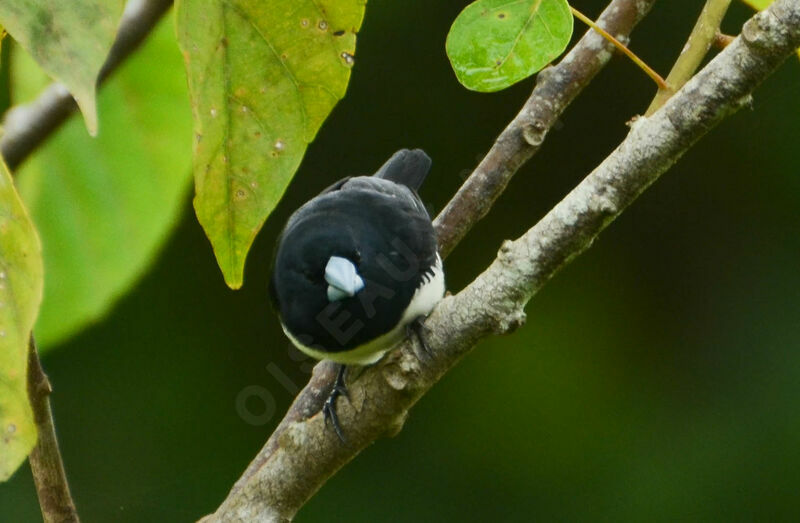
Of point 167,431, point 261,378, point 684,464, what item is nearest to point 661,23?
point 684,464

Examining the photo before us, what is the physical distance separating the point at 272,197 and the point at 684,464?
9.37ft

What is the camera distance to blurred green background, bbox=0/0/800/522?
3158 mm

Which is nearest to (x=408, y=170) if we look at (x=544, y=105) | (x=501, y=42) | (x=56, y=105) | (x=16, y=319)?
(x=544, y=105)

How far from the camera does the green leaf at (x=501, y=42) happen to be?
2.48 ft

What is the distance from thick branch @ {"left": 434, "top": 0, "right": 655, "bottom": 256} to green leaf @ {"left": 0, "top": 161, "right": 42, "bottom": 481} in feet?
2.90

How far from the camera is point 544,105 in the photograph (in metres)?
1.33

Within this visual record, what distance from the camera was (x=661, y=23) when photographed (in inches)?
122

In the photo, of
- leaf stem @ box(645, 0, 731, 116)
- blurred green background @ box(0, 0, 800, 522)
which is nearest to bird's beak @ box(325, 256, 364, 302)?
leaf stem @ box(645, 0, 731, 116)

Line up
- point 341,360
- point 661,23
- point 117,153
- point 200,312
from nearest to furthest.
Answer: point 117,153 → point 341,360 → point 661,23 → point 200,312

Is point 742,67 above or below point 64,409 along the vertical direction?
above

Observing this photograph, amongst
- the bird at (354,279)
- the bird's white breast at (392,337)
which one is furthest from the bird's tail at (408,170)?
the bird's white breast at (392,337)

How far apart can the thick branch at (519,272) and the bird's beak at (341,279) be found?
1.32ft

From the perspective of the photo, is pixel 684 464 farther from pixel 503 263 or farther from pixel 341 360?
pixel 503 263

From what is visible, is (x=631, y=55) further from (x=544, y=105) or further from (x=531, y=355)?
(x=531, y=355)
